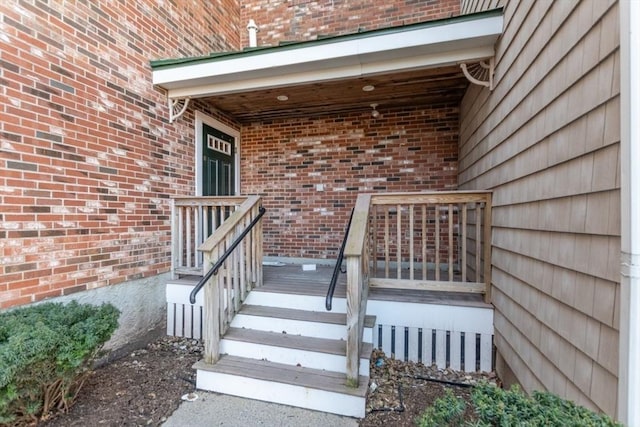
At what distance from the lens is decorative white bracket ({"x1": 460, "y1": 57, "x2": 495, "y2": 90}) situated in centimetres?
295

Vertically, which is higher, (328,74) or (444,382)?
(328,74)

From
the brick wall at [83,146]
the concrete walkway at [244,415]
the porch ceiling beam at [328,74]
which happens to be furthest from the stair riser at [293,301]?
the porch ceiling beam at [328,74]

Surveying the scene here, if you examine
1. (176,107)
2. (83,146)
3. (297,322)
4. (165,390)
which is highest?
(176,107)

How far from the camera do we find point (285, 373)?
99.7 inches

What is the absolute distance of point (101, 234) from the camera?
309cm

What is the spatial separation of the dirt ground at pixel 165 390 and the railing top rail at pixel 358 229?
47.7 inches

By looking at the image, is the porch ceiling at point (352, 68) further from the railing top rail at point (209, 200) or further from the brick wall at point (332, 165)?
the railing top rail at point (209, 200)

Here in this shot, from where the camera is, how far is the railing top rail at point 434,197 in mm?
2930

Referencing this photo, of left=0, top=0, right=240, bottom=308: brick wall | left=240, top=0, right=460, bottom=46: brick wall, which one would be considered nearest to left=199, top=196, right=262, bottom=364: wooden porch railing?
left=0, top=0, right=240, bottom=308: brick wall

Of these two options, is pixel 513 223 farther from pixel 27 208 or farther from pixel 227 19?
pixel 227 19

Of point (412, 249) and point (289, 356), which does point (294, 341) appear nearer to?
point (289, 356)

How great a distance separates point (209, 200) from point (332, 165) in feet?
7.23

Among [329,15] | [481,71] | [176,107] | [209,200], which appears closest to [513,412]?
[481,71]

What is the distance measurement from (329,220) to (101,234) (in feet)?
10.5
